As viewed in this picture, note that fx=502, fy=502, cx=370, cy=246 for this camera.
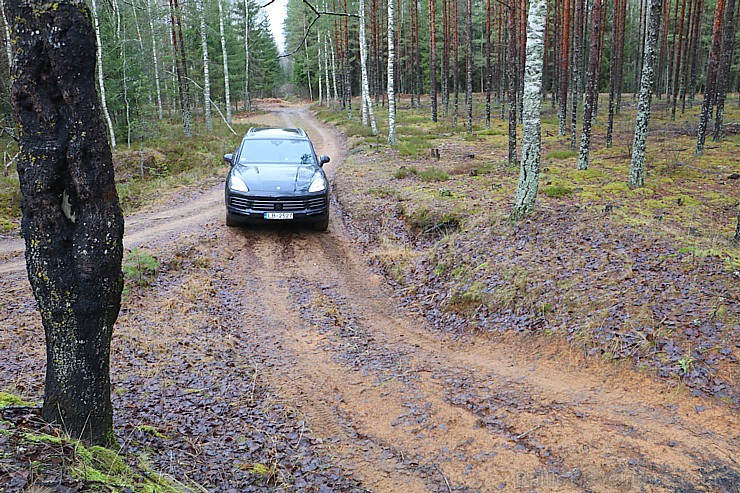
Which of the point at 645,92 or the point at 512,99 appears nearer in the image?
the point at 645,92

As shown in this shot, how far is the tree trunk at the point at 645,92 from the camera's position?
13.0 meters

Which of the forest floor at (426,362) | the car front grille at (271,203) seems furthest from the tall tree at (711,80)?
the car front grille at (271,203)

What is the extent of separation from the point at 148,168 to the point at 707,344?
888 inches

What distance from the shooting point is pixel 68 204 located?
3461mm

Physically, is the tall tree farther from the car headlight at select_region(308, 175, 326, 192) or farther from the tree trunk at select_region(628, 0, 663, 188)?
the car headlight at select_region(308, 175, 326, 192)

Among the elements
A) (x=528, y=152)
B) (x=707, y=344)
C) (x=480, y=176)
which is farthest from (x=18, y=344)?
(x=480, y=176)

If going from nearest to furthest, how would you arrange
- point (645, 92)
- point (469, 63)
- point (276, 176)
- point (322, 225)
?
point (276, 176)
point (322, 225)
point (645, 92)
point (469, 63)

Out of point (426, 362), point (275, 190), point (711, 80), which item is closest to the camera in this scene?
point (426, 362)

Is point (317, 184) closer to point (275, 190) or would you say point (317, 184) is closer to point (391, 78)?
point (275, 190)

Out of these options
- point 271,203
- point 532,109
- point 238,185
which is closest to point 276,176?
point 271,203

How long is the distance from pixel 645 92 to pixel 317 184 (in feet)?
30.2

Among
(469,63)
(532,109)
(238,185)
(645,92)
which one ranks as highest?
(469,63)

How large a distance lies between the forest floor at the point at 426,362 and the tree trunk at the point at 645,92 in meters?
3.21

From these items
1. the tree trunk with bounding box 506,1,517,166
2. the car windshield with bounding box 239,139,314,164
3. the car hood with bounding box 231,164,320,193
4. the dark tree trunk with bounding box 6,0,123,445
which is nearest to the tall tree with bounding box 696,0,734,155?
the tree trunk with bounding box 506,1,517,166
